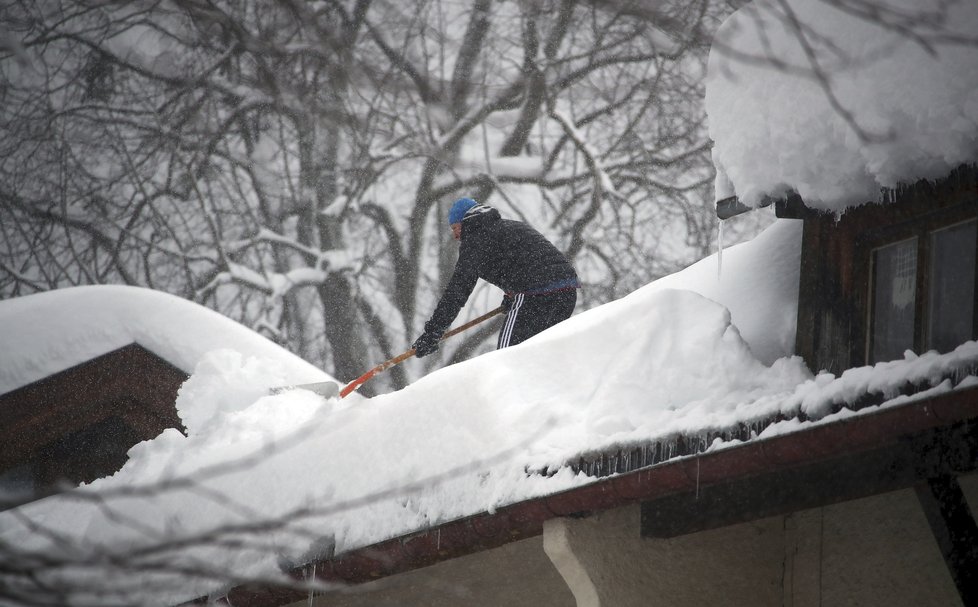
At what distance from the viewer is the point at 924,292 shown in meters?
3.15

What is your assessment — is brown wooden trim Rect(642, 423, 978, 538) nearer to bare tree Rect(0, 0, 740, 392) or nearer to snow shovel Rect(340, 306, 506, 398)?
snow shovel Rect(340, 306, 506, 398)

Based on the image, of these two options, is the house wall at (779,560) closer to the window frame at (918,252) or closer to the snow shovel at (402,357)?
the window frame at (918,252)

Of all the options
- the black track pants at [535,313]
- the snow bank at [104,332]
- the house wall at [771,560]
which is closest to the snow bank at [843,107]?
the house wall at [771,560]

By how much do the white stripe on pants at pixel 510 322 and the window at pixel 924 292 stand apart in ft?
8.13

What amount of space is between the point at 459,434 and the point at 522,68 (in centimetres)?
1226

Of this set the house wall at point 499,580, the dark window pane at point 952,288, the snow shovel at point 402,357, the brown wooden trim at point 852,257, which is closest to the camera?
the dark window pane at point 952,288

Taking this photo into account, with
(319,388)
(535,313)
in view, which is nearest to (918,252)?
(535,313)

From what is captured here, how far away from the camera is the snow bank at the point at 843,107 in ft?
10.0

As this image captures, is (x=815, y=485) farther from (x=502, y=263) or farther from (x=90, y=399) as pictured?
(x=90, y=399)

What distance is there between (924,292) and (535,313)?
276 cm

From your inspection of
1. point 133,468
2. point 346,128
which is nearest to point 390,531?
point 346,128

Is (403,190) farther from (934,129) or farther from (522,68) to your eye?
(934,129)

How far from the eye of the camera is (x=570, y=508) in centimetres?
321

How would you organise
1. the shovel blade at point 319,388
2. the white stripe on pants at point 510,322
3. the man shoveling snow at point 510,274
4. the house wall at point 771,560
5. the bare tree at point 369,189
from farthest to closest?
the bare tree at point 369,189
the shovel blade at point 319,388
the man shoveling snow at point 510,274
the white stripe on pants at point 510,322
the house wall at point 771,560
